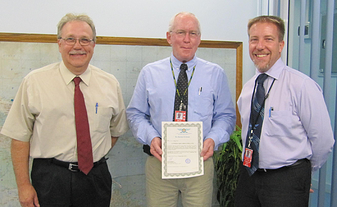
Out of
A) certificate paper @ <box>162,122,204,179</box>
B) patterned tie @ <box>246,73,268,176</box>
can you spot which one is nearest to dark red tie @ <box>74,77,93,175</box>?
certificate paper @ <box>162,122,204,179</box>

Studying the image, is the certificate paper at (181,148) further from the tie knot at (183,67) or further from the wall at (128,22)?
the wall at (128,22)

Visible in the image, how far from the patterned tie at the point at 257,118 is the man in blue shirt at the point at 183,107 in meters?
0.29

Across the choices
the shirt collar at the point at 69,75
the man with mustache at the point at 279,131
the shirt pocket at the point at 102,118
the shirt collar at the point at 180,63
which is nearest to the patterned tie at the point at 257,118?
the man with mustache at the point at 279,131

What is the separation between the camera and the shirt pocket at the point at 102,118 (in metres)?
1.75

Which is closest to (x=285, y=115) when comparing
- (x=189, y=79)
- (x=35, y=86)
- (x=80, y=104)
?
(x=189, y=79)

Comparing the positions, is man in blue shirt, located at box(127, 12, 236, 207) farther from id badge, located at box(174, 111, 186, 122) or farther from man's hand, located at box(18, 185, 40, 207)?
man's hand, located at box(18, 185, 40, 207)

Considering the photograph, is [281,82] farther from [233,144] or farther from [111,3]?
[111,3]

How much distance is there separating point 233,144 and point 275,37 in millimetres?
1219

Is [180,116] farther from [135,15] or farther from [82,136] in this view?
[135,15]

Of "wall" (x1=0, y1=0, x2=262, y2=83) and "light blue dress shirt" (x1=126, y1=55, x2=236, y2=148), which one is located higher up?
"wall" (x1=0, y1=0, x2=262, y2=83)

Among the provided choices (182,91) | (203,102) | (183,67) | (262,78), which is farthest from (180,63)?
(262,78)

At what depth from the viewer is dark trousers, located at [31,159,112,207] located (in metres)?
1.62

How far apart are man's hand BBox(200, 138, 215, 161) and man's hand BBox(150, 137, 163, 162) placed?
273 millimetres

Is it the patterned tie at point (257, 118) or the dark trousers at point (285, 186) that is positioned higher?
the patterned tie at point (257, 118)
